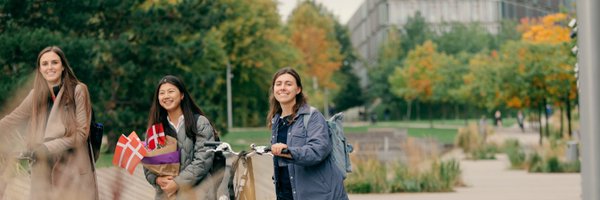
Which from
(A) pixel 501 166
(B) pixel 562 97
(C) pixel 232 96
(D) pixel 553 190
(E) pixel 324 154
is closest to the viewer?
(E) pixel 324 154

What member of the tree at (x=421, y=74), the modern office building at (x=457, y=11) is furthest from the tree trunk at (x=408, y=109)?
the tree at (x=421, y=74)

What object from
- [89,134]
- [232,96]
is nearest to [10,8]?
[89,134]

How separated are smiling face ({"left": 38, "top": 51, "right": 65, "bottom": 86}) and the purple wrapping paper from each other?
71 centimetres

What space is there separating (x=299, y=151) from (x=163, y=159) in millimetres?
794

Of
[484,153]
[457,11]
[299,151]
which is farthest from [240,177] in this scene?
[457,11]

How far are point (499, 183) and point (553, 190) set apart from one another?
7.79 ft

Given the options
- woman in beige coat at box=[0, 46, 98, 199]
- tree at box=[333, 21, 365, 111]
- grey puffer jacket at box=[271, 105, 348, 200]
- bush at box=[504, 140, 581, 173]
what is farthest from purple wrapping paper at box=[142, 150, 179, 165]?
tree at box=[333, 21, 365, 111]

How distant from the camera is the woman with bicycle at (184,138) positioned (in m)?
6.20

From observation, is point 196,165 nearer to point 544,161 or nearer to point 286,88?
point 286,88

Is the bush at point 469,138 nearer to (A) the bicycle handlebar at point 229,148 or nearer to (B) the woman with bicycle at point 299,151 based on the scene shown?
(B) the woman with bicycle at point 299,151

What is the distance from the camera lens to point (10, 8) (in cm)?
2447

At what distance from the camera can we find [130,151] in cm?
596

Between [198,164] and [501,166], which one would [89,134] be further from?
[501,166]

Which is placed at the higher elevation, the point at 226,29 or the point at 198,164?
the point at 226,29
